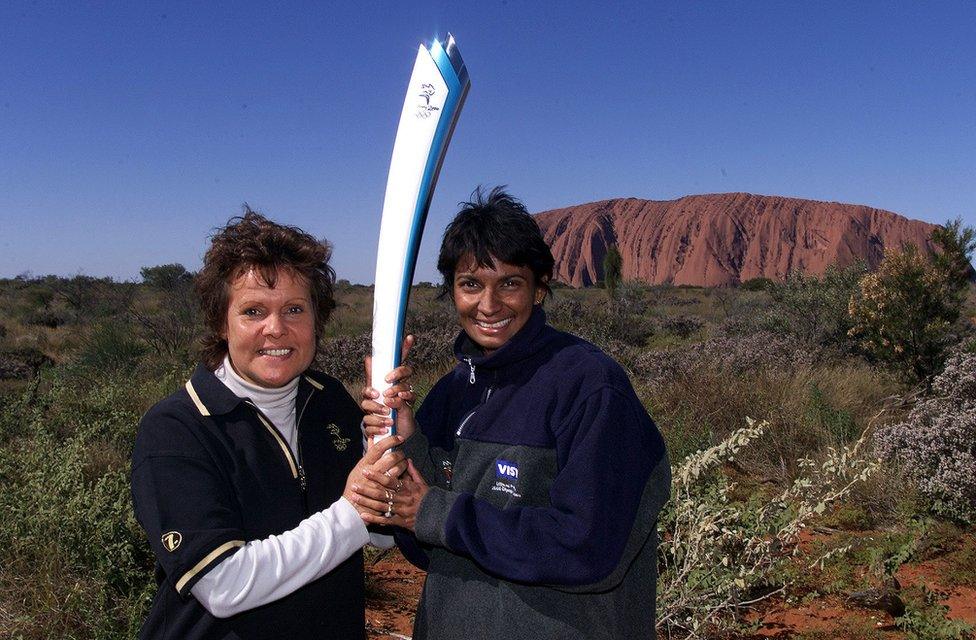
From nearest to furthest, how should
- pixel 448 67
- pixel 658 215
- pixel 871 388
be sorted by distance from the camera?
pixel 448 67
pixel 871 388
pixel 658 215

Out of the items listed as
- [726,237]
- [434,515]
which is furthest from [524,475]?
[726,237]

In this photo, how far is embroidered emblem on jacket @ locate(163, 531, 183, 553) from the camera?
4.86ft

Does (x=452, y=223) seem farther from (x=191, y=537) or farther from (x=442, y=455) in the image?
(x=191, y=537)

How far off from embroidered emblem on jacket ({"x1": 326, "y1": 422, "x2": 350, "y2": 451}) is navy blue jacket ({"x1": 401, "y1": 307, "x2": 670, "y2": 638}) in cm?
36

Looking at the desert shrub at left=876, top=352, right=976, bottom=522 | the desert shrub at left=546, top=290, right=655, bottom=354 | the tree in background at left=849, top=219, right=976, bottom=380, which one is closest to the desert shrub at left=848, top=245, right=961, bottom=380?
the tree in background at left=849, top=219, right=976, bottom=380

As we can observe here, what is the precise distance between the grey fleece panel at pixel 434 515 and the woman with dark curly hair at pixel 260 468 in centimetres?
10

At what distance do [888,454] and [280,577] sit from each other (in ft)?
17.4

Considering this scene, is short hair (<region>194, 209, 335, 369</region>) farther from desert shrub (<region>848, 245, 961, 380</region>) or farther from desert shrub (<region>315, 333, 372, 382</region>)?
desert shrub (<region>848, 245, 961, 380</region>)

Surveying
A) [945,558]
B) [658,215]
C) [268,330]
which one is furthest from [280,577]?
[658,215]

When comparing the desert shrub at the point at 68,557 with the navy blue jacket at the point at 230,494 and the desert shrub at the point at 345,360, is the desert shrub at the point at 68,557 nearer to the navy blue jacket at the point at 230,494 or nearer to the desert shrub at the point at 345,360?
the navy blue jacket at the point at 230,494

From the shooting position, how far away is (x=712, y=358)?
9.30 m

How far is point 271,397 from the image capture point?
1.86m

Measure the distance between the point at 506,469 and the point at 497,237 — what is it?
59cm

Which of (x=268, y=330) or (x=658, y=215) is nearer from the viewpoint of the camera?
(x=268, y=330)
